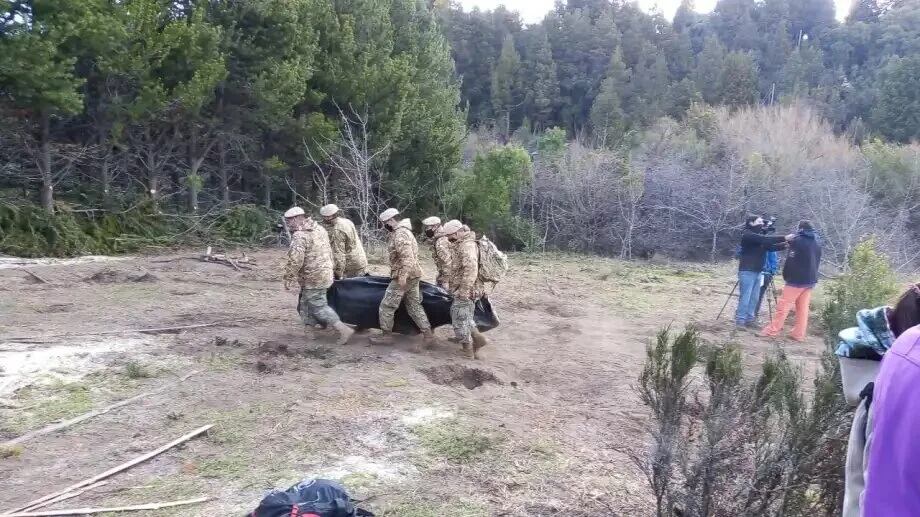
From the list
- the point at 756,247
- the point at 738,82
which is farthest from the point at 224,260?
the point at 738,82

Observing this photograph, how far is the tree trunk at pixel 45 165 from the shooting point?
15281 mm

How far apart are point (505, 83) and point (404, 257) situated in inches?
1481

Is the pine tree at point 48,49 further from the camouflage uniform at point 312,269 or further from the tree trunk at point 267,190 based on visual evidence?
the camouflage uniform at point 312,269

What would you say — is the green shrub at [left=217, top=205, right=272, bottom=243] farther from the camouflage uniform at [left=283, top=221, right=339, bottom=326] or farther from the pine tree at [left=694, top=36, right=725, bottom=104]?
the pine tree at [left=694, top=36, right=725, bottom=104]

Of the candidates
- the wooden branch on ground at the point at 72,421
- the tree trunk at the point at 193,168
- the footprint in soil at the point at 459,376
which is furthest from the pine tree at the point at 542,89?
the wooden branch on ground at the point at 72,421

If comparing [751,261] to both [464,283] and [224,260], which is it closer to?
[464,283]

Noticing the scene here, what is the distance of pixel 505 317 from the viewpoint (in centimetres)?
1069

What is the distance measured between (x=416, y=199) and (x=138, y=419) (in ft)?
55.1

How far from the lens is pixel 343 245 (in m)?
9.26

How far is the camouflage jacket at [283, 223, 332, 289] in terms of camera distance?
8.02m

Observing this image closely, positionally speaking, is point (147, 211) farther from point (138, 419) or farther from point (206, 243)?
point (138, 419)

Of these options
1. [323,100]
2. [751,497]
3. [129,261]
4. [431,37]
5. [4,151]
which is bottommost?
[129,261]

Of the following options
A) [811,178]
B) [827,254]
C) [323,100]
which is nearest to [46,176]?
[323,100]

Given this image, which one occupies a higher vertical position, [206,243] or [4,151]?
[4,151]
